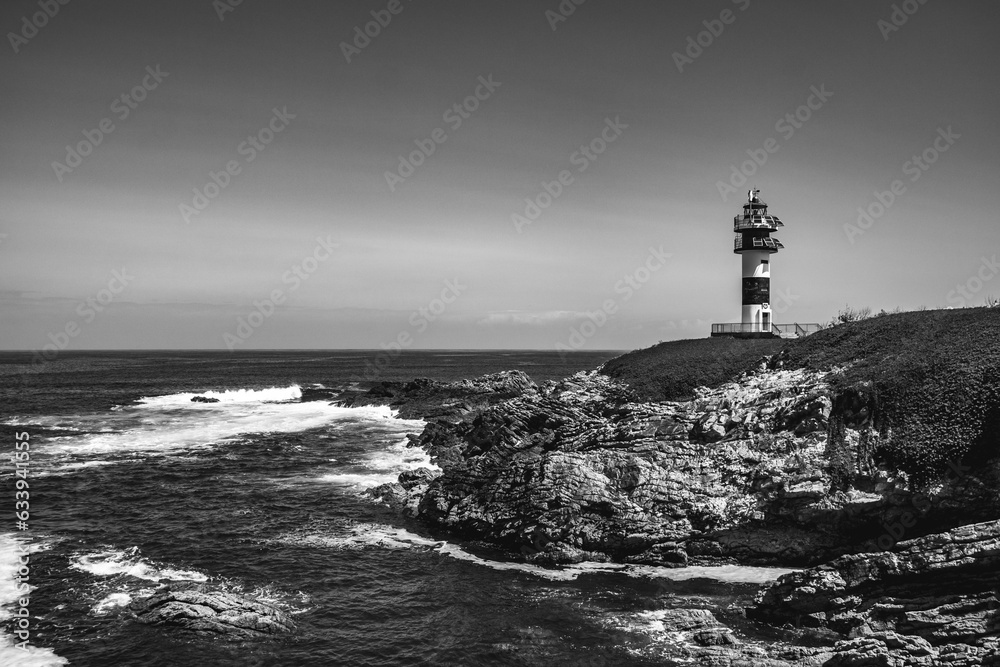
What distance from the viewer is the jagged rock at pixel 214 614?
18031 millimetres

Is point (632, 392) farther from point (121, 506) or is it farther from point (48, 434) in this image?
point (48, 434)

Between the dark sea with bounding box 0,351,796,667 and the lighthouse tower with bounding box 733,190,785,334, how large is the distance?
91.9 feet

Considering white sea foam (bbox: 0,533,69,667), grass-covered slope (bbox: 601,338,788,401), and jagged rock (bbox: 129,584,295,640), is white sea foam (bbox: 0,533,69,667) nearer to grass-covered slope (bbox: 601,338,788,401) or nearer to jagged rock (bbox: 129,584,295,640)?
jagged rock (bbox: 129,584,295,640)

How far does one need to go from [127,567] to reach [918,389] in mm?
30196

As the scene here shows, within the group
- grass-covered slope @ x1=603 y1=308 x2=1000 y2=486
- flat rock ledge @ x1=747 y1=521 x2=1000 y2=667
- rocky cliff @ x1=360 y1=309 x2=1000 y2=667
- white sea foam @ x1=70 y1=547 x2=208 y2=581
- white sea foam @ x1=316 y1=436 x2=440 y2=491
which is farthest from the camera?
white sea foam @ x1=316 y1=436 x2=440 y2=491

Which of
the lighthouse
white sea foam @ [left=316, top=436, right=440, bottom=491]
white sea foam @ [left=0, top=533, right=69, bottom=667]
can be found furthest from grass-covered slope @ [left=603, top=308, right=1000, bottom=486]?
white sea foam @ [left=0, top=533, right=69, bottom=667]

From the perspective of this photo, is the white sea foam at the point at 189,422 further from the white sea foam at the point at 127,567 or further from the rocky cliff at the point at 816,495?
the rocky cliff at the point at 816,495

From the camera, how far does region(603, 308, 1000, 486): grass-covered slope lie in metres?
21.8

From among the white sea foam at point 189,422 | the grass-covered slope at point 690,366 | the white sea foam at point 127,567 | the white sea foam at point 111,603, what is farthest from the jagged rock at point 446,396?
the white sea foam at point 111,603

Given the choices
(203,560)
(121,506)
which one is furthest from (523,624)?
(121,506)

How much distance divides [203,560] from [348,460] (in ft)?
61.9

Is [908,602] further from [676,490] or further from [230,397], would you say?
[230,397]

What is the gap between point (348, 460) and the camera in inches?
1677

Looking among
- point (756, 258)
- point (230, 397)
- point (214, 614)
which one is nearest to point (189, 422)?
point (230, 397)
